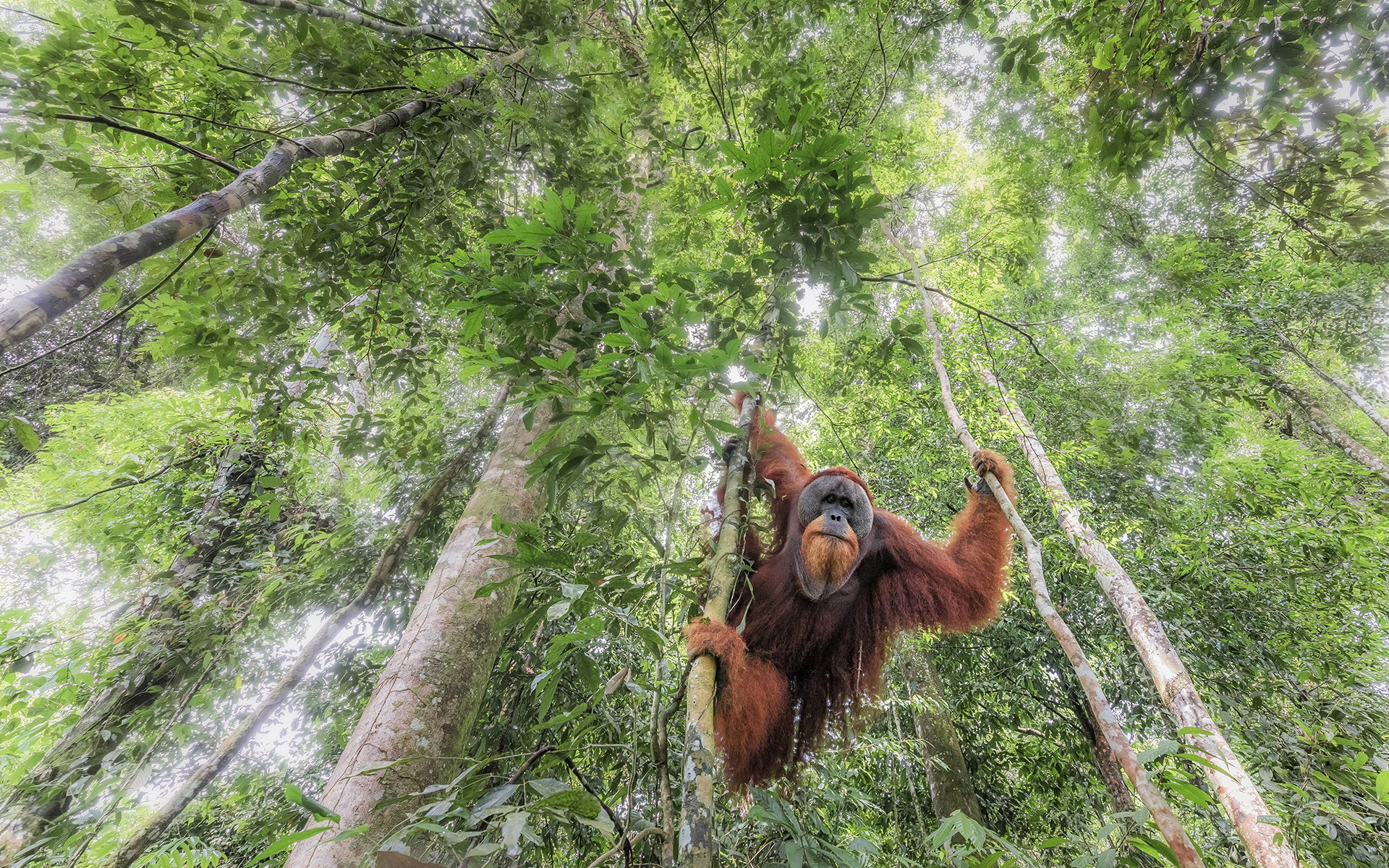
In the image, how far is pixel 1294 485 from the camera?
427 cm

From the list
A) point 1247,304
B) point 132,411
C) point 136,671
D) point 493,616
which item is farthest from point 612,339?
point 1247,304

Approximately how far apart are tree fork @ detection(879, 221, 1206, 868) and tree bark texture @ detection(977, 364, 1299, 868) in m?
0.09

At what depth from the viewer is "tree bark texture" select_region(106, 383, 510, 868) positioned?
78.7 inches

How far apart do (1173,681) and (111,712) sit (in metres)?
4.88

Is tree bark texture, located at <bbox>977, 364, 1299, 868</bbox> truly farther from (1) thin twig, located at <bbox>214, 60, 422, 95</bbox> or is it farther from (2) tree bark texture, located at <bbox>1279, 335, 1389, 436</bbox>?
(2) tree bark texture, located at <bbox>1279, 335, 1389, 436</bbox>

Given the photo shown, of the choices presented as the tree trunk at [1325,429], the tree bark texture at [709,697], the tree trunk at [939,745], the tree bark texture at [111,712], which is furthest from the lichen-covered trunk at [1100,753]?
the tree trunk at [1325,429]

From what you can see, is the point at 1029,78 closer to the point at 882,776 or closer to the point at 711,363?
the point at 711,363

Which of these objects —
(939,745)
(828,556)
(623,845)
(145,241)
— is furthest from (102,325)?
(939,745)

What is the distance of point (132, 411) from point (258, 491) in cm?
450

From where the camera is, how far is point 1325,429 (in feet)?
28.5

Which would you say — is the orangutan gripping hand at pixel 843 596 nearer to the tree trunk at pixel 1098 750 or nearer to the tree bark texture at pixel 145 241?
the tree bark texture at pixel 145 241

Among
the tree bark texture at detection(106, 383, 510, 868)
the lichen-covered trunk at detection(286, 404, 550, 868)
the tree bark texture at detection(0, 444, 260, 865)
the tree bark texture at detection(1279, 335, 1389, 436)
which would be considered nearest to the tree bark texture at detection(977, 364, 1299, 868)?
the lichen-covered trunk at detection(286, 404, 550, 868)

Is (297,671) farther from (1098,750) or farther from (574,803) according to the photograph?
(1098,750)

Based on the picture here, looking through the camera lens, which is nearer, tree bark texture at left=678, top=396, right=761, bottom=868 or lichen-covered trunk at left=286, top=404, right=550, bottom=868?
tree bark texture at left=678, top=396, right=761, bottom=868
